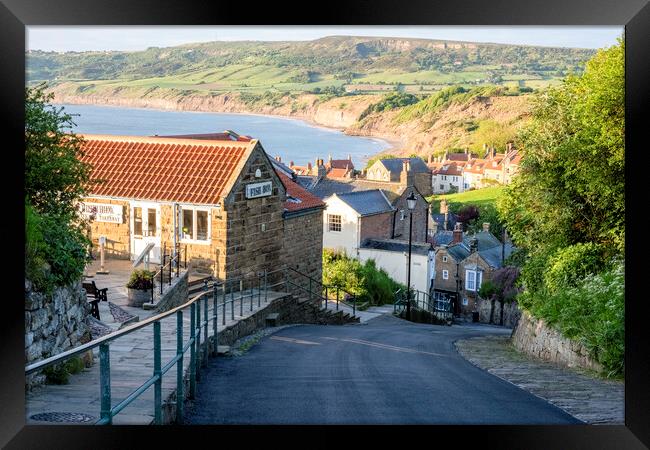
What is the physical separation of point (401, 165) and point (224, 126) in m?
25.8

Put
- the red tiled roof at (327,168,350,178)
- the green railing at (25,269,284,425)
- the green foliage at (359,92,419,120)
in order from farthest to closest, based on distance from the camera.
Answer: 1. the red tiled roof at (327,168,350,178)
2. the green foliage at (359,92,419,120)
3. the green railing at (25,269,284,425)

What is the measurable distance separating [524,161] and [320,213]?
8333 millimetres

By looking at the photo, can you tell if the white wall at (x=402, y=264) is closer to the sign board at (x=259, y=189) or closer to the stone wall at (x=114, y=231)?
the sign board at (x=259, y=189)

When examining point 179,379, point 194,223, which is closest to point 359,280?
point 194,223

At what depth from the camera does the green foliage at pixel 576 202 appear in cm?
1107

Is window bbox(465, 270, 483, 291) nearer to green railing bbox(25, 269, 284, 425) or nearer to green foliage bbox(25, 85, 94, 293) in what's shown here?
green foliage bbox(25, 85, 94, 293)

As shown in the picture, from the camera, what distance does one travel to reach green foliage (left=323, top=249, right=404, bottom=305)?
29.6 meters

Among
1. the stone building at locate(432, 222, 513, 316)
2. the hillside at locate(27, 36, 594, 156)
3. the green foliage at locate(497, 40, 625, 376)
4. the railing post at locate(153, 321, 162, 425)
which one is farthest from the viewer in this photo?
the stone building at locate(432, 222, 513, 316)

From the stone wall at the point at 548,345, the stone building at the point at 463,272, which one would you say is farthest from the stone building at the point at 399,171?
the stone wall at the point at 548,345

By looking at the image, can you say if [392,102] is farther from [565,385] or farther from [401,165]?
[401,165]

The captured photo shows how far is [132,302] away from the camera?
1353 centimetres

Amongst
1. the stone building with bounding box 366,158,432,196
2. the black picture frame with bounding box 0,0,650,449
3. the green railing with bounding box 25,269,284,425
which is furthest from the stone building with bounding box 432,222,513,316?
the black picture frame with bounding box 0,0,650,449

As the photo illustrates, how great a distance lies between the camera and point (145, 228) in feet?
57.8

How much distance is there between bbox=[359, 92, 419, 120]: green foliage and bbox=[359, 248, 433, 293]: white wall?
1174cm
